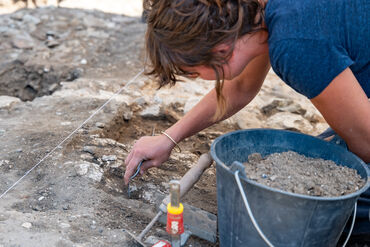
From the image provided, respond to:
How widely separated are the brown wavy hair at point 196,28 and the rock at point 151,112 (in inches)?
59.0

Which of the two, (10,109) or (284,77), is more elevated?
(284,77)

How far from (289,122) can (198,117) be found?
4.13 feet

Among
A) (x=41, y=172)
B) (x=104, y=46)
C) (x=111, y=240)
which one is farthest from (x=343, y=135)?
(x=104, y=46)

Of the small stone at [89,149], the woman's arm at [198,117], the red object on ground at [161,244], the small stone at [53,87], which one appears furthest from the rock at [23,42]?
the red object on ground at [161,244]

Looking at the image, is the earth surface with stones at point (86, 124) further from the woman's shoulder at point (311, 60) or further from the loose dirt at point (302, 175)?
the woman's shoulder at point (311, 60)

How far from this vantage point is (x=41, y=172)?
2.12 metres

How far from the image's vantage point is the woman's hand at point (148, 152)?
183 cm

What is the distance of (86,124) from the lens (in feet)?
8.66

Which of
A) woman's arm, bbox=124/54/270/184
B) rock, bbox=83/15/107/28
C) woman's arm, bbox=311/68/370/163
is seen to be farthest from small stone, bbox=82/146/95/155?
rock, bbox=83/15/107/28

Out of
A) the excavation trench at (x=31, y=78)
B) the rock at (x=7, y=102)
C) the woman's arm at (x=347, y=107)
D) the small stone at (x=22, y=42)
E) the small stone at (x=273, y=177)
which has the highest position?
the woman's arm at (x=347, y=107)

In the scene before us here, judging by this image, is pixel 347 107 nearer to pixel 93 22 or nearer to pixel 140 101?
pixel 140 101

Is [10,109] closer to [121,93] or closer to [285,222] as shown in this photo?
[121,93]

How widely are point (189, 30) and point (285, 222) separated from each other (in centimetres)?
70

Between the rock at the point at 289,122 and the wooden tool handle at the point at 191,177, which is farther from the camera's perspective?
the rock at the point at 289,122
